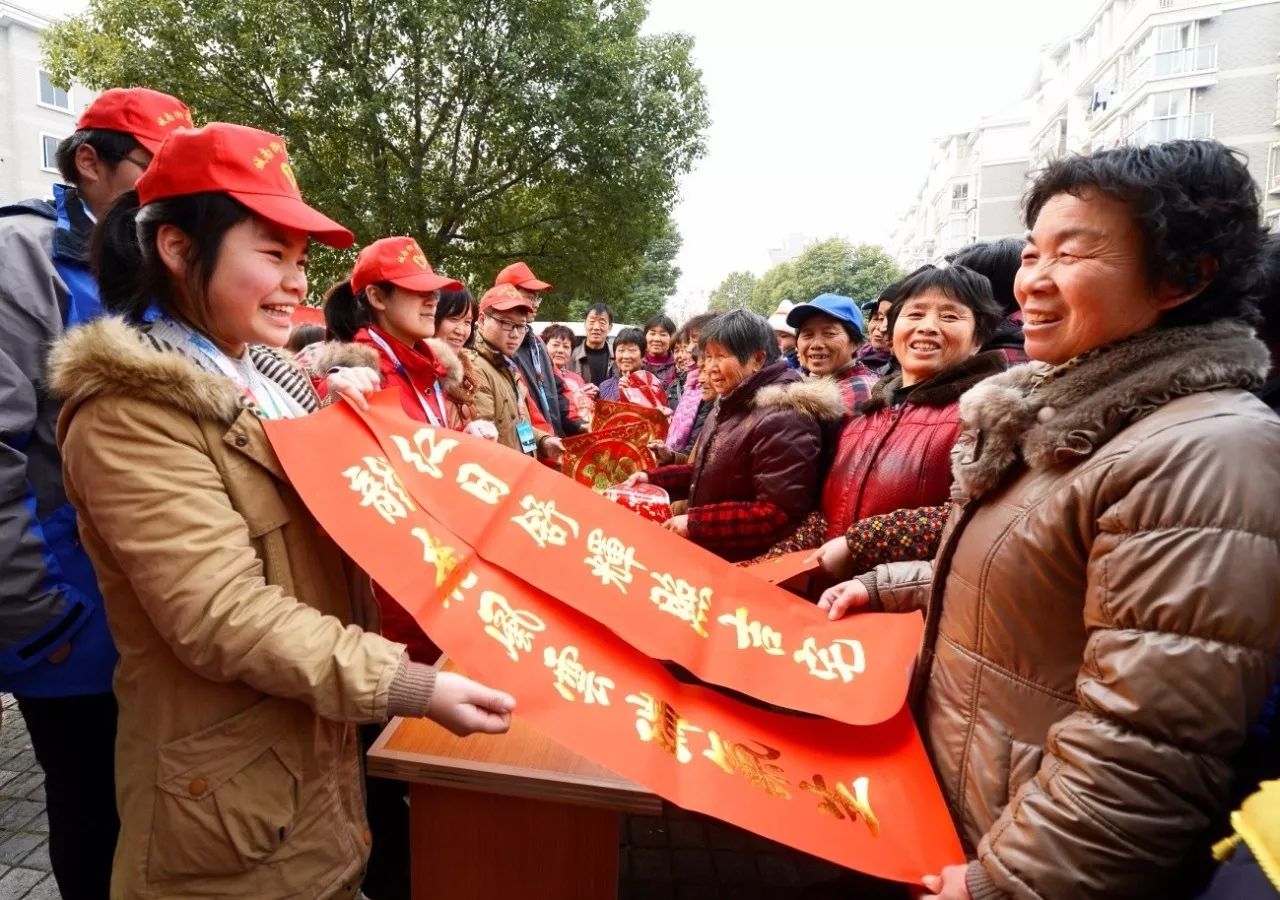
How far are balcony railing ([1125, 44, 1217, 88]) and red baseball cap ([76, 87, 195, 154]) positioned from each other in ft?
124

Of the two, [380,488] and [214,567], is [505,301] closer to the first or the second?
[380,488]

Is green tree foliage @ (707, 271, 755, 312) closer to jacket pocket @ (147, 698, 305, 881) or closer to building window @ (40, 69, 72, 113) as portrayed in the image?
building window @ (40, 69, 72, 113)

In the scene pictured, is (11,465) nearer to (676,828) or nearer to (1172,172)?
(1172,172)

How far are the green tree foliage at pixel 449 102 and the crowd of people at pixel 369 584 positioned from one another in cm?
1115

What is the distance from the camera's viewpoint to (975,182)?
50.3 meters

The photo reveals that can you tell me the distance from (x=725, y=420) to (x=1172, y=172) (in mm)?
1917

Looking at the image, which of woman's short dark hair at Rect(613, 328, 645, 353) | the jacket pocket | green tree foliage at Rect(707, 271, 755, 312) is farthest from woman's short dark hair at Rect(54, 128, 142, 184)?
green tree foliage at Rect(707, 271, 755, 312)

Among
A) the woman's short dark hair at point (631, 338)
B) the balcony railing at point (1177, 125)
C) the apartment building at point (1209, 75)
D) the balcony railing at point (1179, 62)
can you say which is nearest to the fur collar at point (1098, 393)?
the woman's short dark hair at point (631, 338)

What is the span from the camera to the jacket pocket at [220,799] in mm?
1310

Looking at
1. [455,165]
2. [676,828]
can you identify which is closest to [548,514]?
[676,828]

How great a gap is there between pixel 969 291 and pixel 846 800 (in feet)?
5.78

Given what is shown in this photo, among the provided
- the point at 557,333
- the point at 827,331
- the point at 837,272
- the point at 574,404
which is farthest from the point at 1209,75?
the point at 827,331

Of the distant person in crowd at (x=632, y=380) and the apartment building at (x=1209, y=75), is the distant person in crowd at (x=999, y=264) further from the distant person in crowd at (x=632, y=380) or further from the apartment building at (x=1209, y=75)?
the apartment building at (x=1209, y=75)

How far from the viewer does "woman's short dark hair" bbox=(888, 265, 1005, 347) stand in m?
2.42
